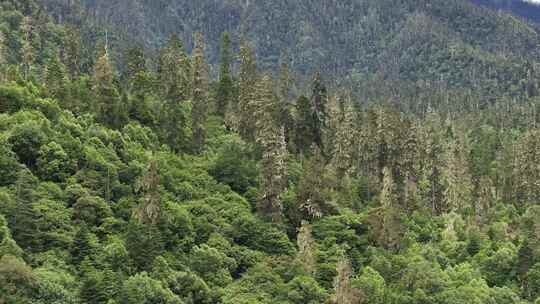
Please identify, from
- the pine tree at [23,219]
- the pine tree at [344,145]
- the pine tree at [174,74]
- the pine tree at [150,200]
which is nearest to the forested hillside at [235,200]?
the pine tree at [23,219]

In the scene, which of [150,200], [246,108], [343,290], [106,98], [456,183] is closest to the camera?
[343,290]

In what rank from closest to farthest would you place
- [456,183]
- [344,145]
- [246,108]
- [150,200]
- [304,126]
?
[150,200] < [246,108] < [344,145] < [304,126] < [456,183]

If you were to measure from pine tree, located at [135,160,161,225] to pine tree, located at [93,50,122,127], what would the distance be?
65.6 ft

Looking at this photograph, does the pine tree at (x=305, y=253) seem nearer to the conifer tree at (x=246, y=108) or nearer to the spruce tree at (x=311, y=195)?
the spruce tree at (x=311, y=195)

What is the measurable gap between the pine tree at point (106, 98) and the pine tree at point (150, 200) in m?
20.0

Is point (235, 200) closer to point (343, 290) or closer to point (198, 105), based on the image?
point (198, 105)

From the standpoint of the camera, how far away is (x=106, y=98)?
109312 millimetres

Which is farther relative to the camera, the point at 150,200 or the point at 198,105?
the point at 198,105

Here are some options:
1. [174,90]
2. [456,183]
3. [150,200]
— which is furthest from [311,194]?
→ [456,183]

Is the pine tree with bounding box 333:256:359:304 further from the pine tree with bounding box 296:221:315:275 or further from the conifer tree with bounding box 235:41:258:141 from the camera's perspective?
the conifer tree with bounding box 235:41:258:141

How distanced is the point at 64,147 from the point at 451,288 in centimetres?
4835

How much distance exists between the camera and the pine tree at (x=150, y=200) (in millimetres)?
86938

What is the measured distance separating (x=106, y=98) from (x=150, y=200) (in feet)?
86.9

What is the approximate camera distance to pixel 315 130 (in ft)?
415
